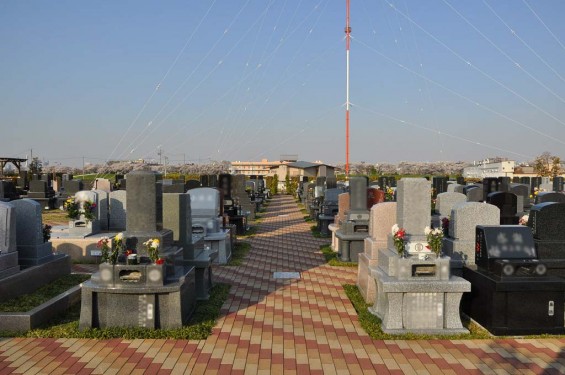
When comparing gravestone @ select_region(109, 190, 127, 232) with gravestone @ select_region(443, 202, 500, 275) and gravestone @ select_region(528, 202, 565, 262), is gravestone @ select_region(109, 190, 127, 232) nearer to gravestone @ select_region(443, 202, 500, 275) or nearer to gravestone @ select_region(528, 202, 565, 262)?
gravestone @ select_region(443, 202, 500, 275)

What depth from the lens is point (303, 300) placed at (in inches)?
356

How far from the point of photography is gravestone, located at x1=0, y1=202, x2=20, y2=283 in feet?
27.3

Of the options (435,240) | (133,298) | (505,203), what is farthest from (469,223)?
(133,298)

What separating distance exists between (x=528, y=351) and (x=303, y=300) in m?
3.90

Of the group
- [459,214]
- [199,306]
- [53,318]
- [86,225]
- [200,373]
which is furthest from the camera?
[86,225]

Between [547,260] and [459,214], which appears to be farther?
[459,214]

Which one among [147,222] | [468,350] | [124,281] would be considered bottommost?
[468,350]

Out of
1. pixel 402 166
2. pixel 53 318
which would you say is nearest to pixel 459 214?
pixel 53 318

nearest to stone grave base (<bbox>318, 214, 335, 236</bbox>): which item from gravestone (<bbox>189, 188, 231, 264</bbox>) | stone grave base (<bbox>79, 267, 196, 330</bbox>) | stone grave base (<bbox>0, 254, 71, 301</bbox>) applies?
gravestone (<bbox>189, 188, 231, 264</bbox>)

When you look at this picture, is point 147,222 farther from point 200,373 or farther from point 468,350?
point 468,350

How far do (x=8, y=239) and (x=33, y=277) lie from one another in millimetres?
888

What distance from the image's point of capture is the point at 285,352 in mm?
6371

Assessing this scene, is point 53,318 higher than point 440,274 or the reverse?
the reverse

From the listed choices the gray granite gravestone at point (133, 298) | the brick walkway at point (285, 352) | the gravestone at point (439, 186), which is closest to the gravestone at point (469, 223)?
the brick walkway at point (285, 352)
